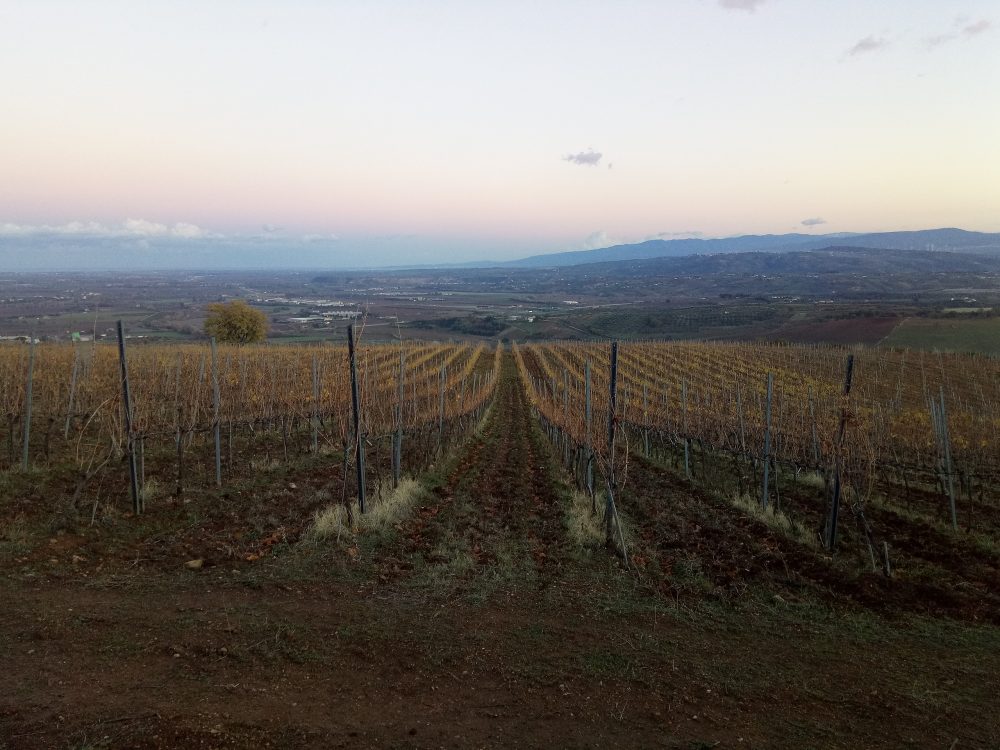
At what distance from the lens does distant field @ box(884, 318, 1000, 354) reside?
5038 centimetres

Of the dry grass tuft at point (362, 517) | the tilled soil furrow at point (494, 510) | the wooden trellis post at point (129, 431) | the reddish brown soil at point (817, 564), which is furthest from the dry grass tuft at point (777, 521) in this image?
the wooden trellis post at point (129, 431)

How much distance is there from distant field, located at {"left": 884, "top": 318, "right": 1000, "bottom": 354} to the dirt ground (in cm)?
5411

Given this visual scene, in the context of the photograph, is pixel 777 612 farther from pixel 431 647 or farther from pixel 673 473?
pixel 673 473

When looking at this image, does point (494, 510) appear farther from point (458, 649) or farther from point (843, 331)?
point (843, 331)

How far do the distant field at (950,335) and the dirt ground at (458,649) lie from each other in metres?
54.1

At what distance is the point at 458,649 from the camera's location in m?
5.60

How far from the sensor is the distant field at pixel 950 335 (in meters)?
50.4

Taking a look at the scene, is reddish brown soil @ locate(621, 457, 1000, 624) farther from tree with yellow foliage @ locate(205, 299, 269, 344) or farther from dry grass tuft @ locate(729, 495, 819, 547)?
tree with yellow foliage @ locate(205, 299, 269, 344)

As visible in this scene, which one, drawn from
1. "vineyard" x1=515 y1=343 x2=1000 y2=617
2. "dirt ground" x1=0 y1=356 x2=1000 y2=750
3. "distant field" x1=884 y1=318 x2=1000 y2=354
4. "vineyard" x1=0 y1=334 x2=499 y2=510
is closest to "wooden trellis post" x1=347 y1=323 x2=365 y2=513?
"vineyard" x1=0 y1=334 x2=499 y2=510

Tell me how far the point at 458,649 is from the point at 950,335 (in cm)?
6541

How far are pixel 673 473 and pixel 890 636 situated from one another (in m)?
9.27

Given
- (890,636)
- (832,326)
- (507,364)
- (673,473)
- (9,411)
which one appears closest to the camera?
(890,636)

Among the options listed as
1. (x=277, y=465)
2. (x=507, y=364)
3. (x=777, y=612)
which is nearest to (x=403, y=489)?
(x=277, y=465)

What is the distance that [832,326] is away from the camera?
68.2 meters
